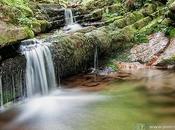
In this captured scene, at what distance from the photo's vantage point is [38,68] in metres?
9.67

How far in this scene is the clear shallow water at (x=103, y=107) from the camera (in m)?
6.90

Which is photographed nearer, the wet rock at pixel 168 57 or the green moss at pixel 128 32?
the wet rock at pixel 168 57

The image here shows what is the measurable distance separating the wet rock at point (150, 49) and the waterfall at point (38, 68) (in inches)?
146

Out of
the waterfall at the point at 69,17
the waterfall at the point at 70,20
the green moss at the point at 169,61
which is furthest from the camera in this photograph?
the waterfall at the point at 69,17

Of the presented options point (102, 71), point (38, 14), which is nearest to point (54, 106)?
point (102, 71)

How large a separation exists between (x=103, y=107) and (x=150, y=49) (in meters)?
5.16

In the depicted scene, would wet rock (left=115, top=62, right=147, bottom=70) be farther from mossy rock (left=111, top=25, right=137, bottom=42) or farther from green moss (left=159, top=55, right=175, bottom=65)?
mossy rock (left=111, top=25, right=137, bottom=42)

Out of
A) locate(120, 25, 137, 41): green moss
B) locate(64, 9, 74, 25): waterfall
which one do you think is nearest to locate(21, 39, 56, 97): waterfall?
locate(120, 25, 137, 41): green moss

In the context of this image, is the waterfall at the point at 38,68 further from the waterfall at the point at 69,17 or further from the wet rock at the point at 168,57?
the waterfall at the point at 69,17

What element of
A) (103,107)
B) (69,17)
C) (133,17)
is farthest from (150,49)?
(103,107)

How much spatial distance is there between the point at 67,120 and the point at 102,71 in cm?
467

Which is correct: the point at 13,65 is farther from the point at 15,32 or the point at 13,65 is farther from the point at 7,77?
the point at 15,32

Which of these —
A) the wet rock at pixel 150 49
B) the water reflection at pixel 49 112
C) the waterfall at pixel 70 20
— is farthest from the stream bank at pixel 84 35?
the water reflection at pixel 49 112

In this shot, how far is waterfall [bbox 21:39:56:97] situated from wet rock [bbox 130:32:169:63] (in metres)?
3.71
